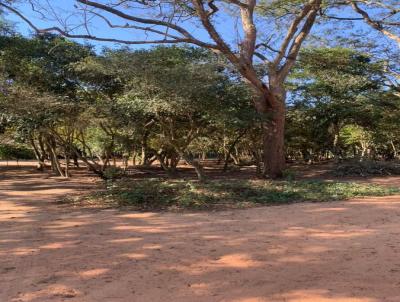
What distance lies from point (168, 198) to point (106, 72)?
4820 millimetres

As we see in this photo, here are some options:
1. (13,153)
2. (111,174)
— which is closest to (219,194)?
(111,174)

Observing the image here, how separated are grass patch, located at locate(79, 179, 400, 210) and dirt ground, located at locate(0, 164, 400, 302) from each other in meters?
0.99

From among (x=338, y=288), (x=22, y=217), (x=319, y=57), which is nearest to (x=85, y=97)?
(x=22, y=217)

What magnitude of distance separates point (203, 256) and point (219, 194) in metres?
4.83

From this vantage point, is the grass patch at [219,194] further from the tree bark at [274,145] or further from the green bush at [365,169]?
the green bush at [365,169]

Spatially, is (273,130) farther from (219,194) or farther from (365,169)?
(219,194)

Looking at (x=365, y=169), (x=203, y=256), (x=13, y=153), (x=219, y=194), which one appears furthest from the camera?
(x=13, y=153)

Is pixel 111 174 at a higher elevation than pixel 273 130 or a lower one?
lower

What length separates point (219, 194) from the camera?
32.4 feet

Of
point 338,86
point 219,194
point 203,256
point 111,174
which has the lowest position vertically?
point 203,256

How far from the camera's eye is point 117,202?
9.45 metres

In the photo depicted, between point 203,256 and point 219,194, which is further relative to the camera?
point 219,194

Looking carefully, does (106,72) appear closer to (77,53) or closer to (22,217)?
(77,53)

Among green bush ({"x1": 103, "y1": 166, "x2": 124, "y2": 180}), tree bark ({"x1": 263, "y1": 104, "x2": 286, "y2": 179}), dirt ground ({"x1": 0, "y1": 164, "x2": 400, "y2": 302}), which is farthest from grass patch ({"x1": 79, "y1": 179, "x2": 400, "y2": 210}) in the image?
green bush ({"x1": 103, "y1": 166, "x2": 124, "y2": 180})
